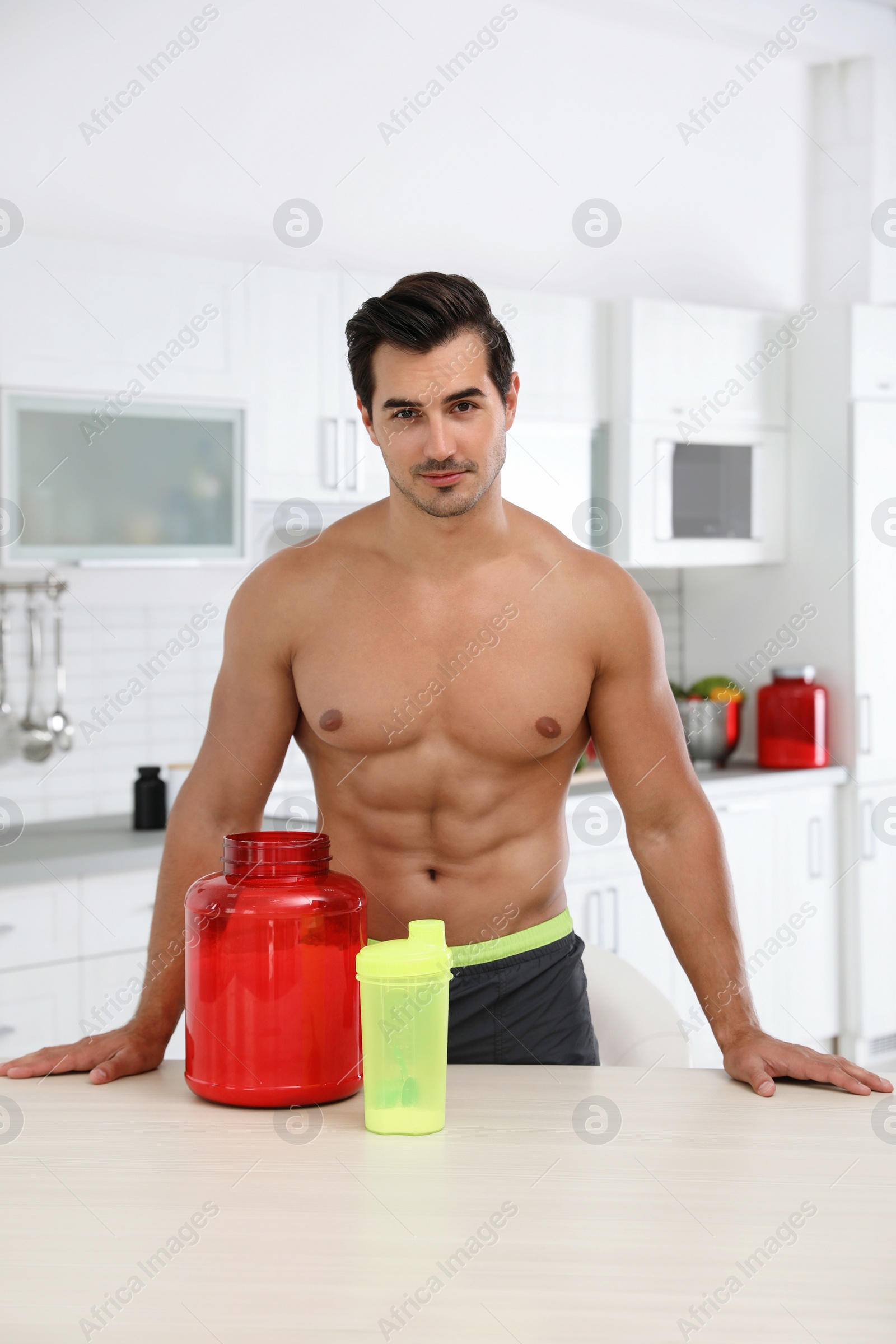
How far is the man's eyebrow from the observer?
1312mm

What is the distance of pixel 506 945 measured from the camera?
5.07ft

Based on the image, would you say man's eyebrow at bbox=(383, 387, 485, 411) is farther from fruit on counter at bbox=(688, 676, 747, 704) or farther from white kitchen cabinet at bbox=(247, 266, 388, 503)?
fruit on counter at bbox=(688, 676, 747, 704)

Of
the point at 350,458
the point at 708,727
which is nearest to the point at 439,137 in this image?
the point at 350,458

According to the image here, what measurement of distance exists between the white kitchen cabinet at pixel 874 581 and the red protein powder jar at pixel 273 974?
9.02 feet

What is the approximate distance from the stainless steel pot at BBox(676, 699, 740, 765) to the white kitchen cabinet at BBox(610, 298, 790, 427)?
79cm

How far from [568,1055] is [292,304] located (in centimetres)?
191

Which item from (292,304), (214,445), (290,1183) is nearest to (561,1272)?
(290,1183)

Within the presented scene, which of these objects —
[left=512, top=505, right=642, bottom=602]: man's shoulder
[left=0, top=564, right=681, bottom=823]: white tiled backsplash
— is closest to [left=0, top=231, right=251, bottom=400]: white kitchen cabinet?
[left=0, top=564, right=681, bottom=823]: white tiled backsplash

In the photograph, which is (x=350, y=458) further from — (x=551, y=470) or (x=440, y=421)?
(x=440, y=421)

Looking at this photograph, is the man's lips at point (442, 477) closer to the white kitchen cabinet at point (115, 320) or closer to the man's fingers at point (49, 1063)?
the man's fingers at point (49, 1063)

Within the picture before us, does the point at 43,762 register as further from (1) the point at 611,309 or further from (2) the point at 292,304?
(1) the point at 611,309

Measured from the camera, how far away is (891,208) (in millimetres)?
3906

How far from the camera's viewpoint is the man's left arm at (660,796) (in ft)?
4.42

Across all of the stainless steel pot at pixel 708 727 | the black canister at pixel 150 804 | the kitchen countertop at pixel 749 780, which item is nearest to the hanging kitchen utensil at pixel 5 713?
the black canister at pixel 150 804
